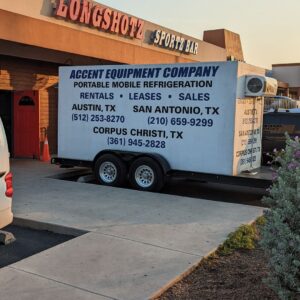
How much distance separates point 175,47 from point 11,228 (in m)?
15.0

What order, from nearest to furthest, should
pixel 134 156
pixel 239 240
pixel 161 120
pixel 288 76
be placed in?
pixel 239 240 < pixel 161 120 < pixel 134 156 < pixel 288 76

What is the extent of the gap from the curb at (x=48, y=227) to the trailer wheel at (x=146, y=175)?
3.41 metres

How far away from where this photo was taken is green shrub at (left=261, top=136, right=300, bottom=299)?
3.55 m

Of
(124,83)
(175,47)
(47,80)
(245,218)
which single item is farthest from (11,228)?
(175,47)

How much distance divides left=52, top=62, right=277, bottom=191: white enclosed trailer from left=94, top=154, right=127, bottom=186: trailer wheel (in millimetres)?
→ 23

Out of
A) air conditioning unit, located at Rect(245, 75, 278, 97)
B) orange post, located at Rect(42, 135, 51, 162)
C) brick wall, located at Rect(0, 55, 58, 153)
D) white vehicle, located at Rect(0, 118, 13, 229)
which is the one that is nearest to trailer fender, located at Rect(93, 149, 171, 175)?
air conditioning unit, located at Rect(245, 75, 278, 97)

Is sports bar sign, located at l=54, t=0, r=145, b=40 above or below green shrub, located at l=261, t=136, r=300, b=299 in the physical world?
above

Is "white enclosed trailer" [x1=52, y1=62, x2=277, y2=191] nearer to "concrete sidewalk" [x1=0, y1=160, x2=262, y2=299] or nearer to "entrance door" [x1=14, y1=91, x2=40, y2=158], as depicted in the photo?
"concrete sidewalk" [x1=0, y1=160, x2=262, y2=299]

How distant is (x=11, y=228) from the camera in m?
7.24

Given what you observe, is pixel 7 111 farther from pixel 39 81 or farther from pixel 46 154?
pixel 46 154

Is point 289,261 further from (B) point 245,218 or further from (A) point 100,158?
(A) point 100,158

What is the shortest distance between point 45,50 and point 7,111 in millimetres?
2844

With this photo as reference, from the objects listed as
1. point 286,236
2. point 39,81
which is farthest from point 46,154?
point 286,236

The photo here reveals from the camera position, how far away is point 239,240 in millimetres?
6359
